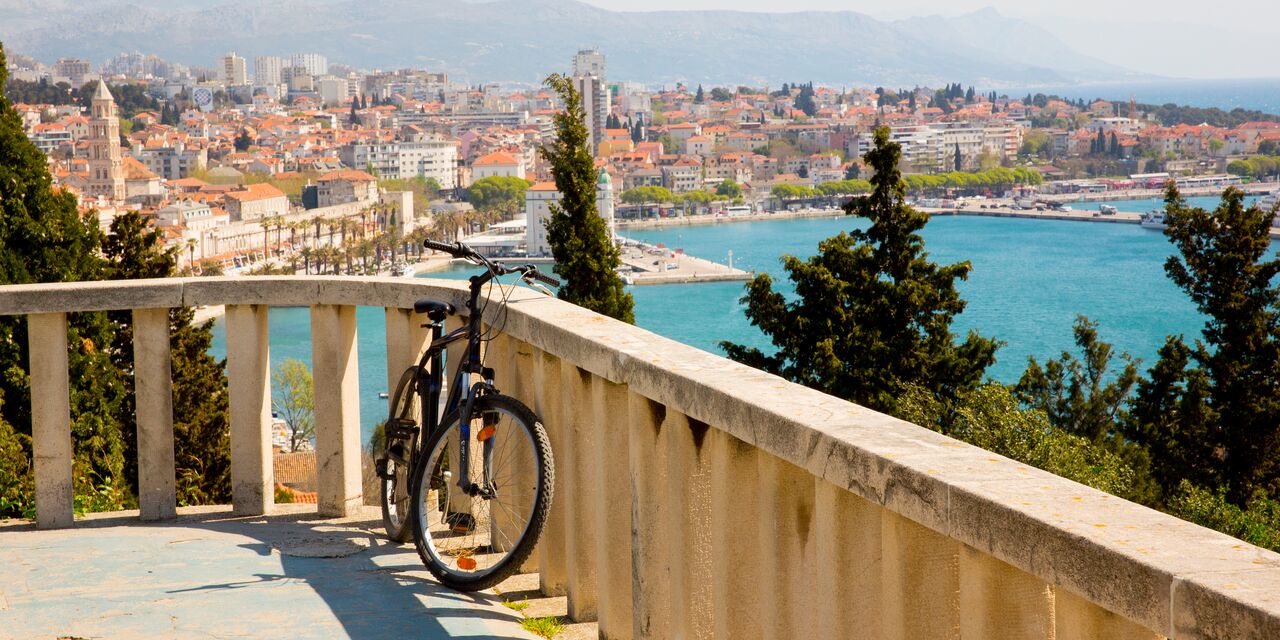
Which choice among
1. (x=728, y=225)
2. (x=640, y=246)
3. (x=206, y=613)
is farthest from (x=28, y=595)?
(x=728, y=225)

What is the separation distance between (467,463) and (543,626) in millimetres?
400

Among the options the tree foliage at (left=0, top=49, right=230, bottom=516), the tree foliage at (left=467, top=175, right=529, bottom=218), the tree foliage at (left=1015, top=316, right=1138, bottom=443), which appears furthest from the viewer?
the tree foliage at (left=467, top=175, right=529, bottom=218)

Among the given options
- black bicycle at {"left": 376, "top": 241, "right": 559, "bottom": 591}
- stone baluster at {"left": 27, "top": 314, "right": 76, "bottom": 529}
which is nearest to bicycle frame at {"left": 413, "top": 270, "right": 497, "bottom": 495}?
black bicycle at {"left": 376, "top": 241, "right": 559, "bottom": 591}

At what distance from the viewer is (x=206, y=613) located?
267 centimetres

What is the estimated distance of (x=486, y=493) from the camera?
2.76 m

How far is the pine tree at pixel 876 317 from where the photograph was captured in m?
20.5

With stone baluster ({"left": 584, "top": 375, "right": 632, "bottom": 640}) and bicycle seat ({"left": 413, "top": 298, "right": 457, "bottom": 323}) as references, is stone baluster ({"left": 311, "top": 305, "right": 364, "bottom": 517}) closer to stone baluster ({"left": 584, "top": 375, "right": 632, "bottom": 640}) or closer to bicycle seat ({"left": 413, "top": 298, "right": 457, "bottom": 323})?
bicycle seat ({"left": 413, "top": 298, "right": 457, "bottom": 323})

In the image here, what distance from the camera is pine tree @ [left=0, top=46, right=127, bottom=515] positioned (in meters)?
10.6

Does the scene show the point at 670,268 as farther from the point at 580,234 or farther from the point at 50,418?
the point at 50,418

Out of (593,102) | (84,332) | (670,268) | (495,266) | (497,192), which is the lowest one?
(670,268)

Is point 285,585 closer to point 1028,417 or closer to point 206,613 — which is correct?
point 206,613

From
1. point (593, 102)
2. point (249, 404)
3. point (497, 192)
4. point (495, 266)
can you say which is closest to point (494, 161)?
point (497, 192)

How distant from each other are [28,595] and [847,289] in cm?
1888

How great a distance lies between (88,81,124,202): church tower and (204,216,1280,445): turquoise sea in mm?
29282
